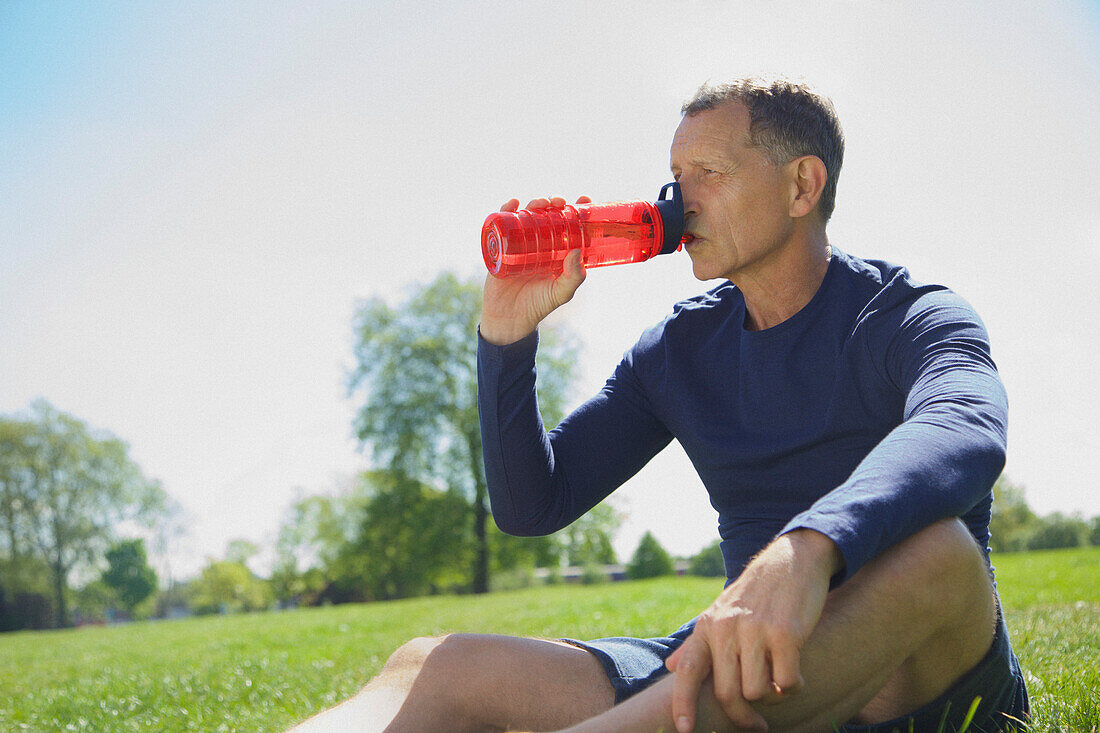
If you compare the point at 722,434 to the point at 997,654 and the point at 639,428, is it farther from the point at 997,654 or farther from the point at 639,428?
the point at 997,654

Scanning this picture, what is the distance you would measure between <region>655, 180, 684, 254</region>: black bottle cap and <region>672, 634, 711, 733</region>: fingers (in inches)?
50.1

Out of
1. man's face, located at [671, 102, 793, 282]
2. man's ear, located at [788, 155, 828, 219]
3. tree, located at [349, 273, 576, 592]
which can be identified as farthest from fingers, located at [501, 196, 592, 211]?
tree, located at [349, 273, 576, 592]

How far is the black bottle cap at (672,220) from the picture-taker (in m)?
2.25

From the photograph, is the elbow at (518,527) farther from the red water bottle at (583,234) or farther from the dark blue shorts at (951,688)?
the red water bottle at (583,234)

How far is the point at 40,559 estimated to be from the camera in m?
31.4

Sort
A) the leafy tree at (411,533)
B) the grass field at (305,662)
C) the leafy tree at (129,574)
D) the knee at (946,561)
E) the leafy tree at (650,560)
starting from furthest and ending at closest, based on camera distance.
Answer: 1. the leafy tree at (129,574)
2. the leafy tree at (411,533)
3. the leafy tree at (650,560)
4. the grass field at (305,662)
5. the knee at (946,561)

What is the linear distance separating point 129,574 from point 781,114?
43.0 metres

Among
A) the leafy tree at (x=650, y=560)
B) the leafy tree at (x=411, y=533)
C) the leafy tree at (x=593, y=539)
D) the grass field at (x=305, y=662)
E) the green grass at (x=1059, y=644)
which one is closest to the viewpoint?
the green grass at (x=1059, y=644)

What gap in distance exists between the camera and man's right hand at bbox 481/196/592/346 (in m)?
2.17

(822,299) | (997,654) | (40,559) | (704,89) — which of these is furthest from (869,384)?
(40,559)

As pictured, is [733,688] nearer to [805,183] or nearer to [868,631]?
[868,631]

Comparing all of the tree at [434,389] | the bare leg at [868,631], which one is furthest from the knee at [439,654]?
the tree at [434,389]

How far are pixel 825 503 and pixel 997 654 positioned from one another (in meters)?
0.66

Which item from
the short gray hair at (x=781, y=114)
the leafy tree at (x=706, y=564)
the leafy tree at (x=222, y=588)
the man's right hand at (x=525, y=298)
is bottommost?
the leafy tree at (x=222, y=588)
